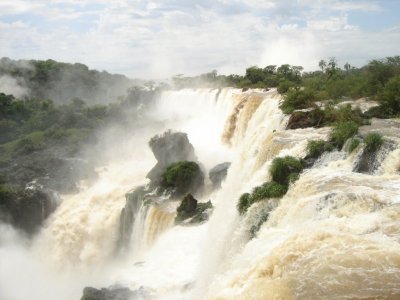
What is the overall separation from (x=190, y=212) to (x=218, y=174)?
162 inches

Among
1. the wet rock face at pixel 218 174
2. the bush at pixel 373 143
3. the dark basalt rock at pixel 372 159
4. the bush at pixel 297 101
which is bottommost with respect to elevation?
the wet rock face at pixel 218 174

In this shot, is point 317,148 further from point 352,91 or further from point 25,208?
point 25,208

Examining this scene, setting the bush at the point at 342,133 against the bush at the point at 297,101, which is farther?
the bush at the point at 297,101

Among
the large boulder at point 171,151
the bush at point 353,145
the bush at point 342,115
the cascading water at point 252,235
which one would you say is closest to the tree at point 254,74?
the cascading water at point 252,235

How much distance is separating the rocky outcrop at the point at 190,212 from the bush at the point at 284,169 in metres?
7.42

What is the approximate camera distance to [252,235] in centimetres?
→ 1223

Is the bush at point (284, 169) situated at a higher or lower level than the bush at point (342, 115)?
lower

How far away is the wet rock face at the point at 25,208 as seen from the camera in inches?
1234

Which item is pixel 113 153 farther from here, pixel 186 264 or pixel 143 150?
pixel 186 264

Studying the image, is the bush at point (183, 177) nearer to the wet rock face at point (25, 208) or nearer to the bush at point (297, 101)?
the bush at point (297, 101)

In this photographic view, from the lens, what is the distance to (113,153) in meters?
42.9

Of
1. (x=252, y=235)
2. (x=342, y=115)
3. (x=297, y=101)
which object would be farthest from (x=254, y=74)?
(x=252, y=235)

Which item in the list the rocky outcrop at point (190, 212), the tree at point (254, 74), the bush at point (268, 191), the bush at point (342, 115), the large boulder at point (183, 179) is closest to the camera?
the bush at point (268, 191)

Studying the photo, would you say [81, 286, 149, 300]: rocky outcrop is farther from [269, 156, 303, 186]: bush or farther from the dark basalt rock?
the dark basalt rock
